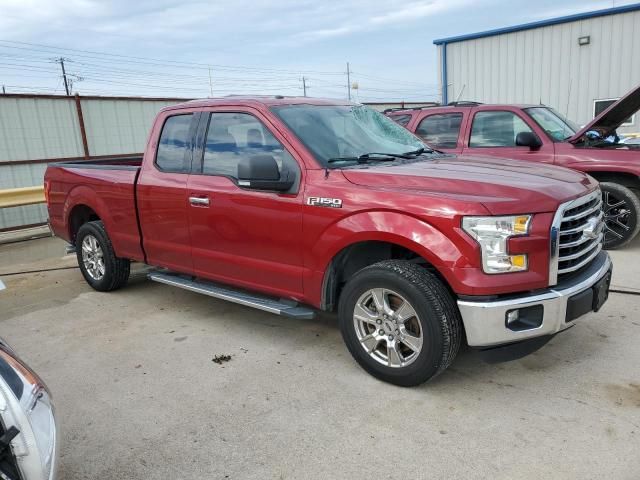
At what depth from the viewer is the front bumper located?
306 cm

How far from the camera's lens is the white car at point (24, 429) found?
1.98m

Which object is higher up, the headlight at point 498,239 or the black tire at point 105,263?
the headlight at point 498,239

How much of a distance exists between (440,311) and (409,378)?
0.52m

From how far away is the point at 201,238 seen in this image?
178 inches

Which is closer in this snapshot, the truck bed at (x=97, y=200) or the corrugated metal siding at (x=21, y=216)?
the truck bed at (x=97, y=200)

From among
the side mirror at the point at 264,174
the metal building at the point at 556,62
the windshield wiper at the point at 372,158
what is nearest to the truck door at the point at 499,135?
the windshield wiper at the point at 372,158

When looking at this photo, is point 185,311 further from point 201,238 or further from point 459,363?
point 459,363

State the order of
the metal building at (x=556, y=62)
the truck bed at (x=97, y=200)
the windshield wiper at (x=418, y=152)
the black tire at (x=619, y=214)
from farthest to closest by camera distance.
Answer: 1. the metal building at (x=556, y=62)
2. the black tire at (x=619, y=214)
3. the truck bed at (x=97, y=200)
4. the windshield wiper at (x=418, y=152)

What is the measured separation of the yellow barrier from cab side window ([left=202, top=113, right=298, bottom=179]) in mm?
6151

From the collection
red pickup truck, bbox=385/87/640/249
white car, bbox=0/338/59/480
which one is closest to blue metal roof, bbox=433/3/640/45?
red pickup truck, bbox=385/87/640/249

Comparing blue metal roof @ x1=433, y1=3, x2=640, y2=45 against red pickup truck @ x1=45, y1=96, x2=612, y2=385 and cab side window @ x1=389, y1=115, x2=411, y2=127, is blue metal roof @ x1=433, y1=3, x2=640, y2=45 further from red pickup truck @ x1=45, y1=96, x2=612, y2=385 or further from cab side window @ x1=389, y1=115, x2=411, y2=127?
red pickup truck @ x1=45, y1=96, x2=612, y2=385

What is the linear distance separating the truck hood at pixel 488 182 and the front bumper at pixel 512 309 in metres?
0.49

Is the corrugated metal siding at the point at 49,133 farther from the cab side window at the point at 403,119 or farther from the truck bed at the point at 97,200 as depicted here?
the cab side window at the point at 403,119

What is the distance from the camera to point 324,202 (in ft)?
12.0
